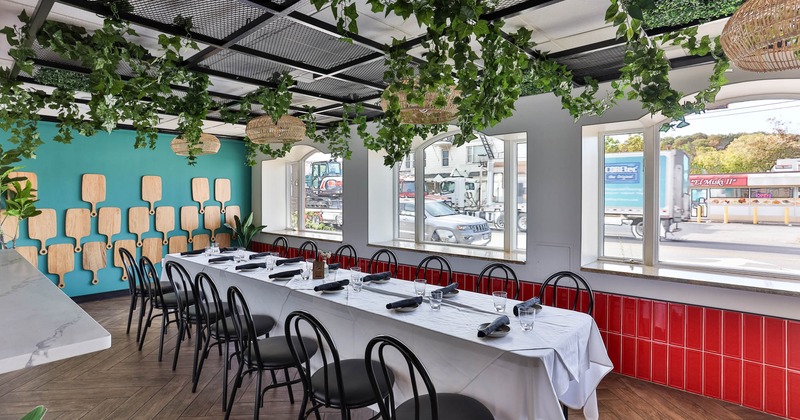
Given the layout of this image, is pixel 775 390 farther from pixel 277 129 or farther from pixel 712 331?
pixel 277 129

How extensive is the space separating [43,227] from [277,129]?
13.7 ft

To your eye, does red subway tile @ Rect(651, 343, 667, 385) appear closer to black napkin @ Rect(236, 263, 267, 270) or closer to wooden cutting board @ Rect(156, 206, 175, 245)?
black napkin @ Rect(236, 263, 267, 270)

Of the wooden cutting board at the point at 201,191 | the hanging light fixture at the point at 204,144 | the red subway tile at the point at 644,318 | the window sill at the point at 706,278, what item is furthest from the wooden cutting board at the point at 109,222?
the red subway tile at the point at 644,318

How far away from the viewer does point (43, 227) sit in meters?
5.15

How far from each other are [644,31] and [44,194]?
664 cm

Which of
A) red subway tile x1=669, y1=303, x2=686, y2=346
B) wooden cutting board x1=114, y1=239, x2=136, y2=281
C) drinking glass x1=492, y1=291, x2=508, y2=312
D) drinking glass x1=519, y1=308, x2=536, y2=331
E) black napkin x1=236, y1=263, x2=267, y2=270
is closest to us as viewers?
drinking glass x1=519, y1=308, x2=536, y2=331

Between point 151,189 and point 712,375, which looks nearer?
point 712,375

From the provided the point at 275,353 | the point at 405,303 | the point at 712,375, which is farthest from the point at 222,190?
the point at 712,375

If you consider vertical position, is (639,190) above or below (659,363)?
above

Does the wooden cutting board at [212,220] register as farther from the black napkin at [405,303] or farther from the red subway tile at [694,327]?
the red subway tile at [694,327]

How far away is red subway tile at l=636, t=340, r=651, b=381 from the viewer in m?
3.21

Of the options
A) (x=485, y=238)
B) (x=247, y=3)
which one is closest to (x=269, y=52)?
(x=247, y=3)

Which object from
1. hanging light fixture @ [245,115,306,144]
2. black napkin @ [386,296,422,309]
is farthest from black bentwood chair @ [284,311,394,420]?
hanging light fixture @ [245,115,306,144]

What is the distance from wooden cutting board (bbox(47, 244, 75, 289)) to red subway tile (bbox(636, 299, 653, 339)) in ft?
21.5
